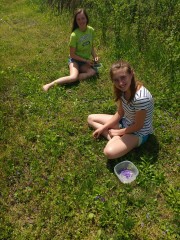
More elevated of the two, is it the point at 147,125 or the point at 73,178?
the point at 147,125

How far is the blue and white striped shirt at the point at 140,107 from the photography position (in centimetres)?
390

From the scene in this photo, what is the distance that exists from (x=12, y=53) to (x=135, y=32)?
3.06m

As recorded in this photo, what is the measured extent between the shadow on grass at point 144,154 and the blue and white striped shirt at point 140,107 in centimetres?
24

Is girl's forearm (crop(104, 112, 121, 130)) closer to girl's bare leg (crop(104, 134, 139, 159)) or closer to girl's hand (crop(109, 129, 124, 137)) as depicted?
girl's hand (crop(109, 129, 124, 137))

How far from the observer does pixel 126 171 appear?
400cm

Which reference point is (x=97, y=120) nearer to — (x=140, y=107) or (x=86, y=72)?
(x=140, y=107)

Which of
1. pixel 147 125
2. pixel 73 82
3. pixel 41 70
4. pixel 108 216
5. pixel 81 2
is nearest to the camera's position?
pixel 108 216

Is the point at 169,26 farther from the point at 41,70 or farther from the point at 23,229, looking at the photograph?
the point at 23,229

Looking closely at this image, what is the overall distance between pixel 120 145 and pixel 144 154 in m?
0.41

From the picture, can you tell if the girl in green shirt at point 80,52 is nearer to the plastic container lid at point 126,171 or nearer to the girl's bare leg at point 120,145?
the girl's bare leg at point 120,145

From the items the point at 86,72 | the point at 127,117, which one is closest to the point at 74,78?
the point at 86,72

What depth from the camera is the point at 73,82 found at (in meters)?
6.13

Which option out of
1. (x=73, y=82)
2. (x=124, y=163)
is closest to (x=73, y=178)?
(x=124, y=163)

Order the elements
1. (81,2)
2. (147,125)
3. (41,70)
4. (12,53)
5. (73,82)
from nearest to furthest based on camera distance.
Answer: (147,125)
(73,82)
(41,70)
(12,53)
(81,2)
